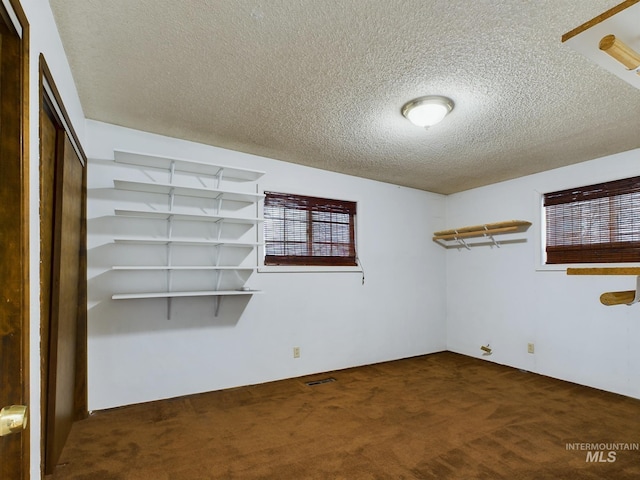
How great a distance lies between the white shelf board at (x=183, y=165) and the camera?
281 centimetres

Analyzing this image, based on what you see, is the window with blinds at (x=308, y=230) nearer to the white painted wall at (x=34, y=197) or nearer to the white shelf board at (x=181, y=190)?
the white shelf board at (x=181, y=190)

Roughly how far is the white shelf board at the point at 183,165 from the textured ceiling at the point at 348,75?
0.94 feet

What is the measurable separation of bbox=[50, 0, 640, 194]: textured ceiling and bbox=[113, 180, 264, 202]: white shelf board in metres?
0.51

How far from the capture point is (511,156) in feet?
11.8

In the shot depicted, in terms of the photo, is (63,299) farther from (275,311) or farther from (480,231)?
(480,231)

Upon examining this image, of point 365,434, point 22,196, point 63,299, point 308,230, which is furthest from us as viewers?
point 308,230

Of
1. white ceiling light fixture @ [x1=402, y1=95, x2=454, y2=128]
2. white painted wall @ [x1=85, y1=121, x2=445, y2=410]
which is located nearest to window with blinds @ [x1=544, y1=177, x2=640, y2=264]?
white painted wall @ [x1=85, y1=121, x2=445, y2=410]

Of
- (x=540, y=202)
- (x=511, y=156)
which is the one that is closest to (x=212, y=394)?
(x=511, y=156)

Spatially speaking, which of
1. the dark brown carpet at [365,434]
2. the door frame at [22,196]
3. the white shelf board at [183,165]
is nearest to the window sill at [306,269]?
the white shelf board at [183,165]

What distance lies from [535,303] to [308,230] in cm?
275

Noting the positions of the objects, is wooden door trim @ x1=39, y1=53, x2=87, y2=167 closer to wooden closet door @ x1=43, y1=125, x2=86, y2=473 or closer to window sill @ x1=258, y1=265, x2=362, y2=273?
wooden closet door @ x1=43, y1=125, x2=86, y2=473

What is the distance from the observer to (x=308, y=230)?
13.2 ft

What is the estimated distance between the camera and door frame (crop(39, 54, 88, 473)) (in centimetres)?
164

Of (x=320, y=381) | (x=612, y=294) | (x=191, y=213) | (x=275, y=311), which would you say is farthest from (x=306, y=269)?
(x=612, y=294)
